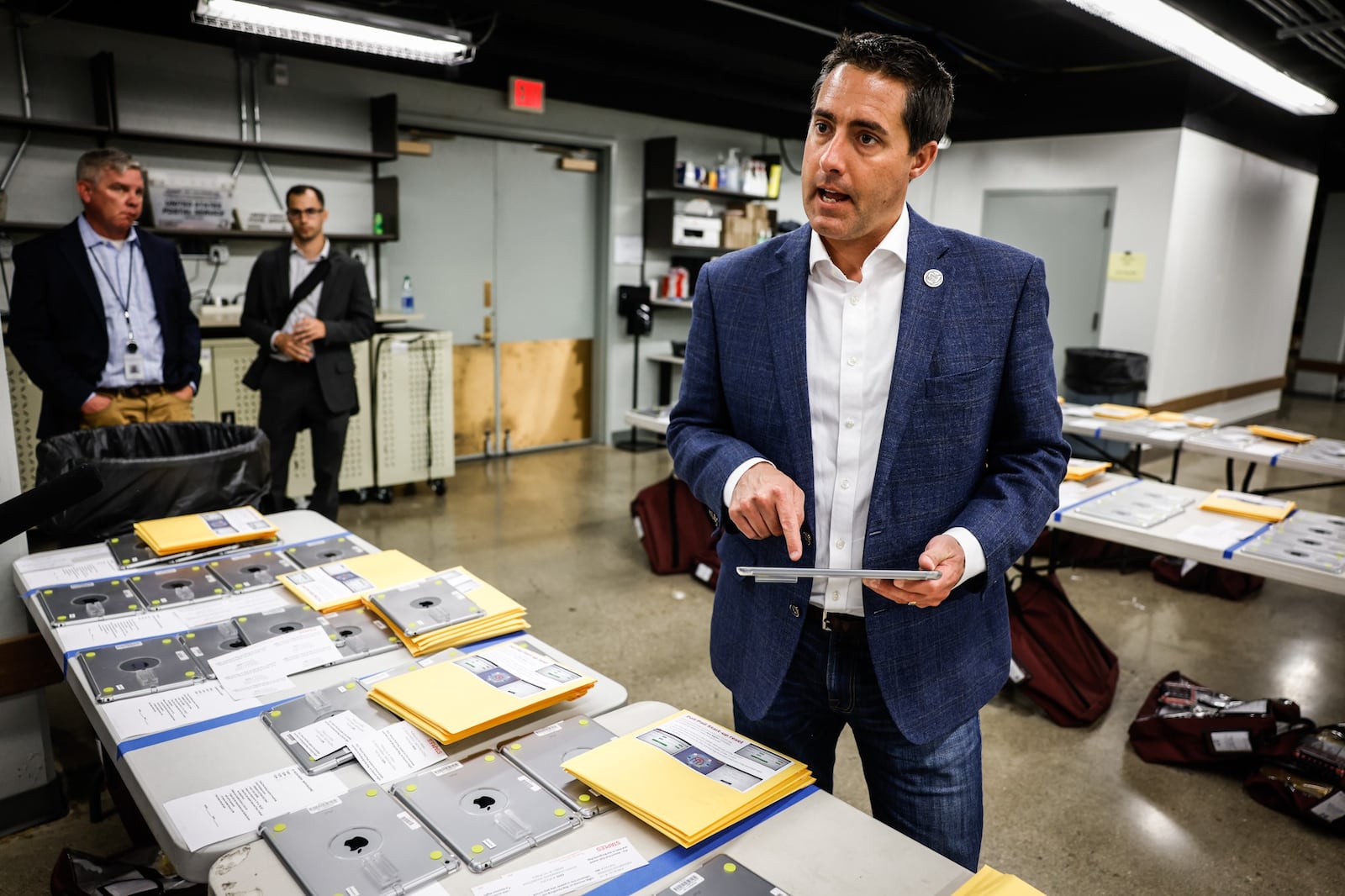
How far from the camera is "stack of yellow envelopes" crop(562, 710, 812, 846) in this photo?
114 centimetres

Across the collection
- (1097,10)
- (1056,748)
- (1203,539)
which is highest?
(1097,10)

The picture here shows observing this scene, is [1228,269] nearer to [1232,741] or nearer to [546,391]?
[546,391]

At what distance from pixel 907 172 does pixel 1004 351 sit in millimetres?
302

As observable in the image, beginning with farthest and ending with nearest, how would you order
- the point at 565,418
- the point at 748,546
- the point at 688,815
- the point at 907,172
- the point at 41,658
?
1. the point at 565,418
2. the point at 41,658
3. the point at 748,546
4. the point at 907,172
5. the point at 688,815

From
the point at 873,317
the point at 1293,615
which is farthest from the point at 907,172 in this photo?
the point at 1293,615

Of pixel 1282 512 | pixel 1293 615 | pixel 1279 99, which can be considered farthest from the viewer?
pixel 1279 99

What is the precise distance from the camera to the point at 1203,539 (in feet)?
9.37

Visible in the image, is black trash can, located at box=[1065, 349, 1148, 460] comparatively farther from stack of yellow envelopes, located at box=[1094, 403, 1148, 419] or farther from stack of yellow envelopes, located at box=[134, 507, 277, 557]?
stack of yellow envelopes, located at box=[134, 507, 277, 557]

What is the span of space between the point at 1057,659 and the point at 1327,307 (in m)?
10.9

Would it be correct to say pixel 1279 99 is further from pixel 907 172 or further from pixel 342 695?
pixel 342 695

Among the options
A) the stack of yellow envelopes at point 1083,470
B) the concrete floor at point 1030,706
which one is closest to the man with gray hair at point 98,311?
the concrete floor at point 1030,706

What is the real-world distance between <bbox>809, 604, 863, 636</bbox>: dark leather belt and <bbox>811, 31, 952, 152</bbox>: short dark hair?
0.71m

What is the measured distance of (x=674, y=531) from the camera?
4434 millimetres

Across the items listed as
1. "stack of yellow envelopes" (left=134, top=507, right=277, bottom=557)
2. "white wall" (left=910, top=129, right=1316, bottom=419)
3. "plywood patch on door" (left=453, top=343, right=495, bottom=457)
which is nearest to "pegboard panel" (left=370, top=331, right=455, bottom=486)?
"plywood patch on door" (left=453, top=343, right=495, bottom=457)
